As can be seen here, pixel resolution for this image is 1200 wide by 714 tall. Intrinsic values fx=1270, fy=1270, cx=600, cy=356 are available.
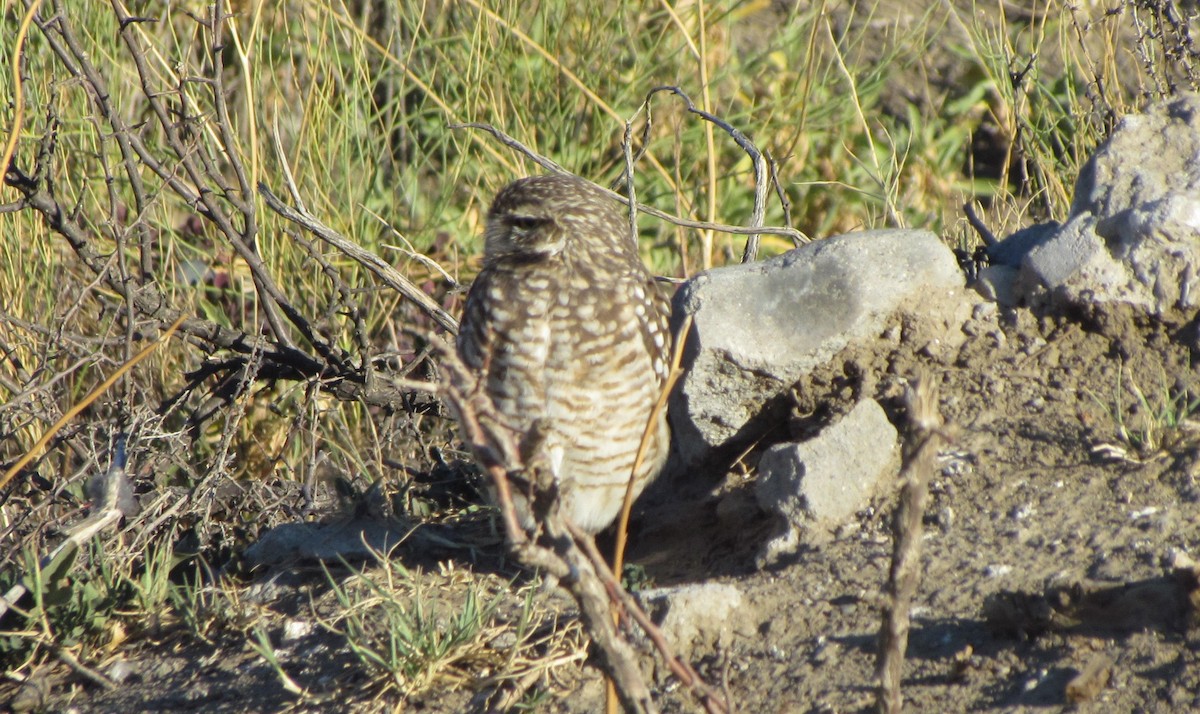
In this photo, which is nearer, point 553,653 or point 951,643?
point 951,643

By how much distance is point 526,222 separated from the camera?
395cm

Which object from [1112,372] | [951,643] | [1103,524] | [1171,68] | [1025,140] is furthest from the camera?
[1025,140]

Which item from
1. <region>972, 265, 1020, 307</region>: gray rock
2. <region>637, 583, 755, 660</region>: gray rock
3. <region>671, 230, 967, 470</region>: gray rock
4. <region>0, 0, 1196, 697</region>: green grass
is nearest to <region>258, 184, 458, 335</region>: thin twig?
<region>0, 0, 1196, 697</region>: green grass

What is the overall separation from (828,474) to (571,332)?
893 mm

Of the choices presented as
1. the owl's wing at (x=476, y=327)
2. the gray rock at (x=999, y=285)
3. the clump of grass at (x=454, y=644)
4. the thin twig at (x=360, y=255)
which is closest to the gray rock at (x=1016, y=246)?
the gray rock at (x=999, y=285)

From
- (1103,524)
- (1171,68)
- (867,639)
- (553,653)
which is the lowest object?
(553,653)

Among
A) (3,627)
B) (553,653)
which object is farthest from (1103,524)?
(3,627)

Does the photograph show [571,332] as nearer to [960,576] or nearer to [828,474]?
[828,474]

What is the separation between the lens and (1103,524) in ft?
10.2

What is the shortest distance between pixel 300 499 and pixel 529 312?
1253mm

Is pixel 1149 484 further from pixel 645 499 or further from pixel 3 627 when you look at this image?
pixel 3 627

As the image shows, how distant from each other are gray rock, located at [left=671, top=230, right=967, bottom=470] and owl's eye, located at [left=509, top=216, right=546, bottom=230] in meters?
0.55

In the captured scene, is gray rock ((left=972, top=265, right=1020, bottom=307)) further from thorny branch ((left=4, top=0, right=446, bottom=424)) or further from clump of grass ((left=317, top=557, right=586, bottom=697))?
thorny branch ((left=4, top=0, right=446, bottom=424))

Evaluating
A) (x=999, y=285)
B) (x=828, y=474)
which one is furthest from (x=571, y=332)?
(x=999, y=285)
